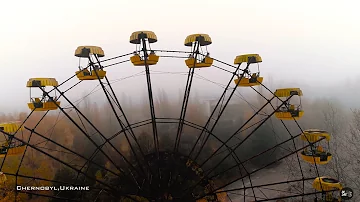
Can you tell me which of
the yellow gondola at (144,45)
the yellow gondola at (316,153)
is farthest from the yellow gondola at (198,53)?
the yellow gondola at (316,153)

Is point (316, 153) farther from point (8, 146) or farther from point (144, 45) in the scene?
point (8, 146)

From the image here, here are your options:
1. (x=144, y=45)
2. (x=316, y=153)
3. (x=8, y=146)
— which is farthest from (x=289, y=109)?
(x=8, y=146)

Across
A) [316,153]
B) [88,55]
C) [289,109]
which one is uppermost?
[88,55]

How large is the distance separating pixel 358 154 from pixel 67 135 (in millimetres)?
40863

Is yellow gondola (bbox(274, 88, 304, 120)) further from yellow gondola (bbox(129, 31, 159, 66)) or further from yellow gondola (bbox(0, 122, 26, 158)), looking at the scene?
yellow gondola (bbox(0, 122, 26, 158))

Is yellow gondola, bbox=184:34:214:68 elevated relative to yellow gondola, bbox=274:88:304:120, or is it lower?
elevated

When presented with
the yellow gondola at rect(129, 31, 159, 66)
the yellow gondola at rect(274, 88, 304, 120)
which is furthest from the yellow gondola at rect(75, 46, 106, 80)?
the yellow gondola at rect(274, 88, 304, 120)

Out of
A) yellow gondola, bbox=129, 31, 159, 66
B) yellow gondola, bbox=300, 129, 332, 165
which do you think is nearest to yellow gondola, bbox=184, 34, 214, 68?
yellow gondola, bbox=129, 31, 159, 66

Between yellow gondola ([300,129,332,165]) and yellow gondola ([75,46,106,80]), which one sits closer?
yellow gondola ([75,46,106,80])

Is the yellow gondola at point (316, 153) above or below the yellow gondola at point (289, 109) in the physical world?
below

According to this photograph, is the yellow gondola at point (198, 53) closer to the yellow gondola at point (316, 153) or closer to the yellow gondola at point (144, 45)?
the yellow gondola at point (144, 45)

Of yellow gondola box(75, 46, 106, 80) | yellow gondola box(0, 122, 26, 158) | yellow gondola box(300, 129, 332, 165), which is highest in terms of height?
yellow gondola box(75, 46, 106, 80)

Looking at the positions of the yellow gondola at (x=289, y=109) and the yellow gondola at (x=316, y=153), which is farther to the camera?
the yellow gondola at (x=316, y=153)

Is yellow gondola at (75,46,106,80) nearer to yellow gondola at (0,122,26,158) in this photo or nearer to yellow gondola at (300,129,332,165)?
yellow gondola at (0,122,26,158)
